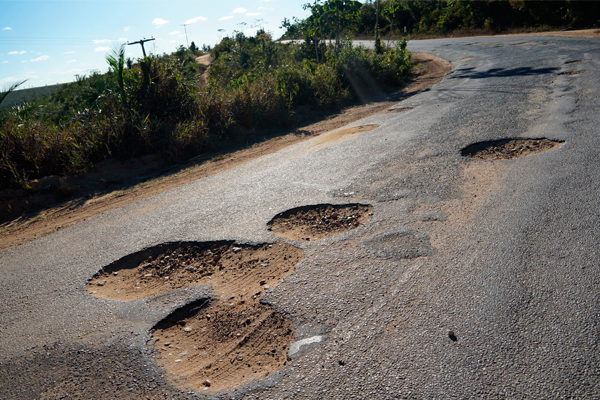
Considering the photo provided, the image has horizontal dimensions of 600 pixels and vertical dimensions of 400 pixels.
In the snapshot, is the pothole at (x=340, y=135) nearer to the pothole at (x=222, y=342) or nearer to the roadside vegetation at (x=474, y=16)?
the pothole at (x=222, y=342)

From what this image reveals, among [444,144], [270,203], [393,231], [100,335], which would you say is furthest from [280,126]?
[100,335]

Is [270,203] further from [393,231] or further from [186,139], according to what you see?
[186,139]

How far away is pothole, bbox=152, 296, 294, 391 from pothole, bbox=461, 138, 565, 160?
3716mm

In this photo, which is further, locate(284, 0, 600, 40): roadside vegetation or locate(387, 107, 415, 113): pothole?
locate(284, 0, 600, 40): roadside vegetation

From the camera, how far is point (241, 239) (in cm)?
391

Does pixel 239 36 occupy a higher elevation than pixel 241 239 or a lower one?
higher

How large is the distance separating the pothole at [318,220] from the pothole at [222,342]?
0.99 meters

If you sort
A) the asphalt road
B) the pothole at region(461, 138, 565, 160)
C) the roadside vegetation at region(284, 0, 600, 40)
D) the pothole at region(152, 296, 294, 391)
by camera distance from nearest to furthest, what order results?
the asphalt road → the pothole at region(152, 296, 294, 391) → the pothole at region(461, 138, 565, 160) → the roadside vegetation at region(284, 0, 600, 40)

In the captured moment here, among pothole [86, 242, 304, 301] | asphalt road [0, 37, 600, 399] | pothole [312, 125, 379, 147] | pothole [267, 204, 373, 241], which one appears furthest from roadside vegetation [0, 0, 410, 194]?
pothole [267, 204, 373, 241]

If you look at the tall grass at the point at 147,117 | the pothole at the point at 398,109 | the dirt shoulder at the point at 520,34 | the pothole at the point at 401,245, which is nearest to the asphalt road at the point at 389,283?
the pothole at the point at 401,245

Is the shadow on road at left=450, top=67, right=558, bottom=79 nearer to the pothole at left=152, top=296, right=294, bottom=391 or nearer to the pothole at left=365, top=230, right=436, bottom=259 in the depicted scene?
the pothole at left=365, top=230, right=436, bottom=259

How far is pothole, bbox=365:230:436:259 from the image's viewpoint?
329 centimetres

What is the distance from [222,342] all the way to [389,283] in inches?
47.3

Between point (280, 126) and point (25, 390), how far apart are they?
324 inches
